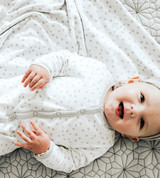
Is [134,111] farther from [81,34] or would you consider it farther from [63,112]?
[81,34]

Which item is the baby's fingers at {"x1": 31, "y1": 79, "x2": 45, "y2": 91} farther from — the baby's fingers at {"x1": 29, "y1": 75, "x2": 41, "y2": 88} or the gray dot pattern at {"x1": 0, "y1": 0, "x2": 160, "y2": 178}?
the gray dot pattern at {"x1": 0, "y1": 0, "x2": 160, "y2": 178}

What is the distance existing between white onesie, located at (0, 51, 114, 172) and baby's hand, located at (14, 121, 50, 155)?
37mm

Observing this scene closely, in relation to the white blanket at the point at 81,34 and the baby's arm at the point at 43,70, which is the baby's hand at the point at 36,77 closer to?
the baby's arm at the point at 43,70

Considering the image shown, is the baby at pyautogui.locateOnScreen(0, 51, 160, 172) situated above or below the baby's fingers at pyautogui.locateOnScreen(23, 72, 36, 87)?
below

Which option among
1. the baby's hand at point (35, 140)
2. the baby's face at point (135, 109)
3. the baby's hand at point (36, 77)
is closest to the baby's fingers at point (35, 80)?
the baby's hand at point (36, 77)

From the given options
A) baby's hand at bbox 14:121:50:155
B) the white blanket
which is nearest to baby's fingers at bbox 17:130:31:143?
baby's hand at bbox 14:121:50:155

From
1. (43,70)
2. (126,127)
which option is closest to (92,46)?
(43,70)

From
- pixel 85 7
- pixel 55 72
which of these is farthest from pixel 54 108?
pixel 85 7

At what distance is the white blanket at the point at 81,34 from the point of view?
1245 mm

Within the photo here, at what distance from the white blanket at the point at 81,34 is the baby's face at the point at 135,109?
197 mm

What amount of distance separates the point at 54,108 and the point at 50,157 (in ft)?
0.67

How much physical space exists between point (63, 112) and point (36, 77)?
0.19 metres

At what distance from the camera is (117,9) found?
52.2 inches

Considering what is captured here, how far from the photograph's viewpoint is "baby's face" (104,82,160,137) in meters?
1.05
